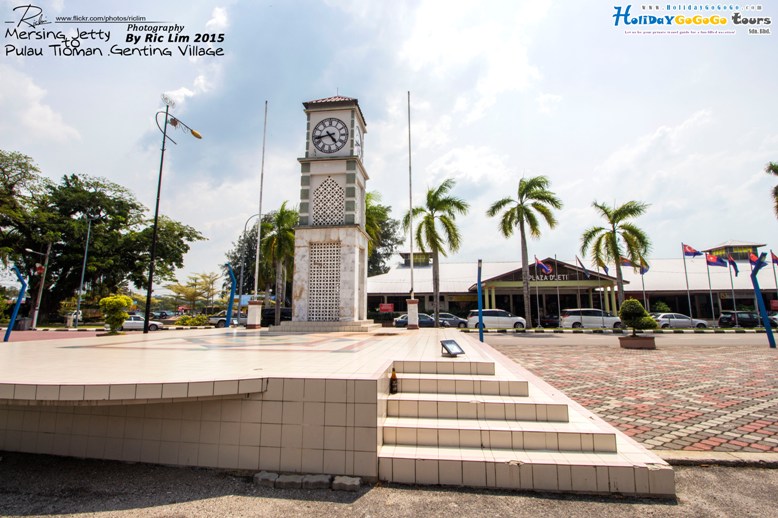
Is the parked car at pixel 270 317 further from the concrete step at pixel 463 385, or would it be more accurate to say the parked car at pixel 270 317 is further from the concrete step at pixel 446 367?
the concrete step at pixel 463 385

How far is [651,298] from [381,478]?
35.9 metres

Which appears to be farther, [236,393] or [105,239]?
[105,239]

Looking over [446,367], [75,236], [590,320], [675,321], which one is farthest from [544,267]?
[75,236]

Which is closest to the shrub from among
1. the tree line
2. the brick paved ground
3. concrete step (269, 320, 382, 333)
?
the brick paved ground

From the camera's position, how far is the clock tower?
13.6 m

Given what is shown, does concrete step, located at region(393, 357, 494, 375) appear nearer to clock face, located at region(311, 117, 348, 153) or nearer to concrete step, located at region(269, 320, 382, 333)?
concrete step, located at region(269, 320, 382, 333)

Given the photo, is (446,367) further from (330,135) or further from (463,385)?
(330,135)

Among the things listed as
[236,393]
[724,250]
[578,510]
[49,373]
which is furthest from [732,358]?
[724,250]

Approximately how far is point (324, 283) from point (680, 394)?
415 inches

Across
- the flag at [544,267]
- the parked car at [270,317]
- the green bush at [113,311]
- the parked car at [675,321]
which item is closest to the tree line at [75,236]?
the parked car at [270,317]

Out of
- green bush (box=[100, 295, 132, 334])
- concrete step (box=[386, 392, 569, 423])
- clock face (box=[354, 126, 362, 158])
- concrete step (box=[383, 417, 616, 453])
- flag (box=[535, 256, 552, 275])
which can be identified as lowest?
concrete step (box=[383, 417, 616, 453])

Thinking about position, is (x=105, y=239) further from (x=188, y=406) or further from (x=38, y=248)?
(x=188, y=406)

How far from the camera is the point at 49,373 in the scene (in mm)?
4160

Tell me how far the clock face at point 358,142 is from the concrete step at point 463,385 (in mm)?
11282
